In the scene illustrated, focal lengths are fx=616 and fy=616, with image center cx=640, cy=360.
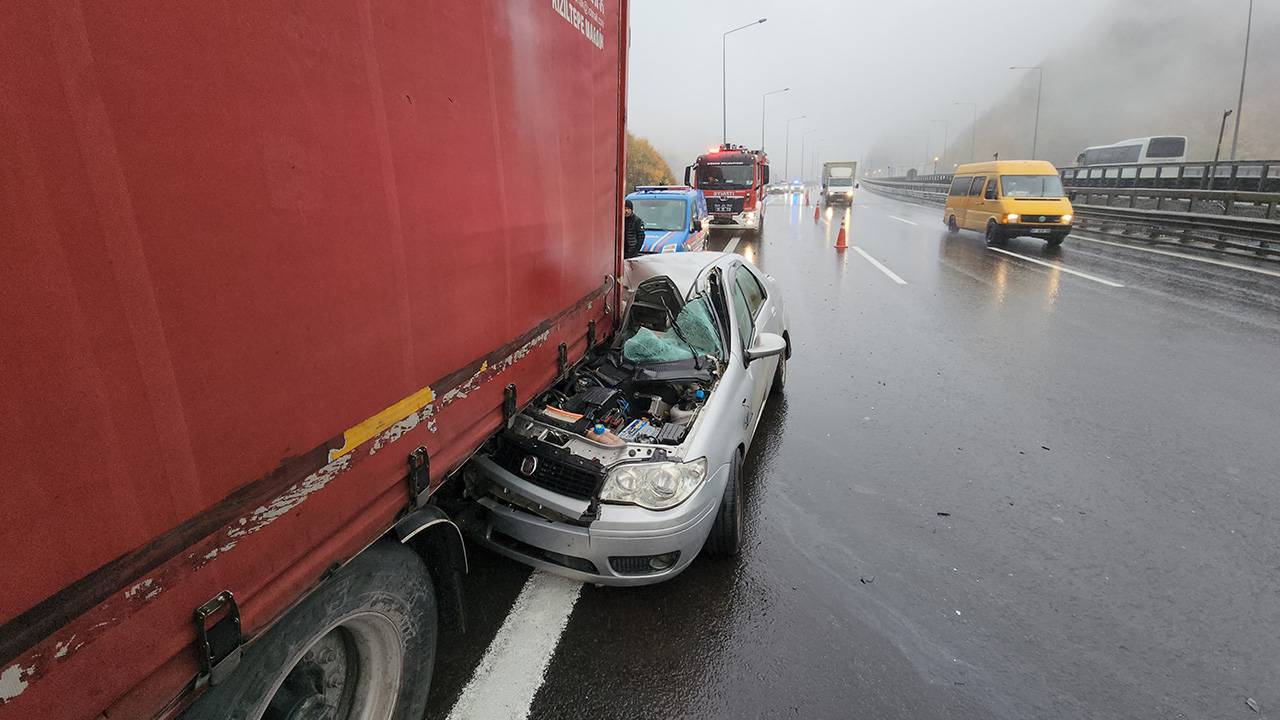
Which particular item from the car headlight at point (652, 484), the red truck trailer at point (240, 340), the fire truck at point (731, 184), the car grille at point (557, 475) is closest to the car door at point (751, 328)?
the car headlight at point (652, 484)

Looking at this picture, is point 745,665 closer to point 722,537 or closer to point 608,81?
point 722,537

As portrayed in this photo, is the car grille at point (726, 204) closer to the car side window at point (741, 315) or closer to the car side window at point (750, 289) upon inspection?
the car side window at point (750, 289)

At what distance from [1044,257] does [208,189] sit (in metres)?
18.1

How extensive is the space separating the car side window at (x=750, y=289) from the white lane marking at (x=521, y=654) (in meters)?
2.89

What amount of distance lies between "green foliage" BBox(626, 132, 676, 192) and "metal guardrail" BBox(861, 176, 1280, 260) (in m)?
54.9

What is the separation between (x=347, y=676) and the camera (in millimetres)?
2100

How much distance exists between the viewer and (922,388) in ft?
20.5

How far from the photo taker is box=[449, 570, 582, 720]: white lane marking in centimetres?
253

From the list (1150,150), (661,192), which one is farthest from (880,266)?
(1150,150)

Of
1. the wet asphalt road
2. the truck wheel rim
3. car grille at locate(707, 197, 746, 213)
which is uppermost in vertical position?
car grille at locate(707, 197, 746, 213)

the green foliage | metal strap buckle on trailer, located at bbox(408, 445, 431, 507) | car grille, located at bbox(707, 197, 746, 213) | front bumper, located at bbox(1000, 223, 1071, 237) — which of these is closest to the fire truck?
car grille, located at bbox(707, 197, 746, 213)

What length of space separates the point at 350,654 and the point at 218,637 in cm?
72

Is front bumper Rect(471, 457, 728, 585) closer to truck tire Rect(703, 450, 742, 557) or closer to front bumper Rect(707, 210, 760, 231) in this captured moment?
truck tire Rect(703, 450, 742, 557)

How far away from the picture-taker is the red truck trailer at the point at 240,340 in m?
1.08
